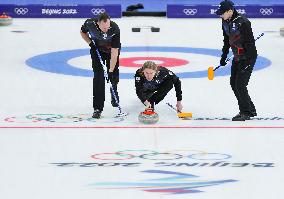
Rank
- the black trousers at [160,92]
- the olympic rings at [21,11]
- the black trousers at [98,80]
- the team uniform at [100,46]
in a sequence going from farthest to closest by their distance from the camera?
the olympic rings at [21,11] → the black trousers at [160,92] → the black trousers at [98,80] → the team uniform at [100,46]

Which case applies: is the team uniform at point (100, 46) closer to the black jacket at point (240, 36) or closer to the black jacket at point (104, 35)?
the black jacket at point (104, 35)

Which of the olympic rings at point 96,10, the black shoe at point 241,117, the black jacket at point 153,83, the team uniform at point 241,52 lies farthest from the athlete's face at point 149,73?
the olympic rings at point 96,10

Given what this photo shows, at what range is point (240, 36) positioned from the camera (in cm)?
1141

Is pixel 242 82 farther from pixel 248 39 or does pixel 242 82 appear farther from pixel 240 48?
pixel 248 39

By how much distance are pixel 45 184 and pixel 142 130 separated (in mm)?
2969

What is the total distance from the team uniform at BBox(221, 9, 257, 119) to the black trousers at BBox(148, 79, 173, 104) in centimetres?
103

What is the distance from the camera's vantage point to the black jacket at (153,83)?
461 inches

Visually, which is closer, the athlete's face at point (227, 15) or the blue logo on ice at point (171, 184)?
the blue logo on ice at point (171, 184)

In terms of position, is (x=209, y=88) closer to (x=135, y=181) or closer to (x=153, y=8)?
(x=135, y=181)

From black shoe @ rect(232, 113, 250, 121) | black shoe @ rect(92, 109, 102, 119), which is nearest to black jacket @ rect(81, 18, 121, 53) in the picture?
black shoe @ rect(92, 109, 102, 119)

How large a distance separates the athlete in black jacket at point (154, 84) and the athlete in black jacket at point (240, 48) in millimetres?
934

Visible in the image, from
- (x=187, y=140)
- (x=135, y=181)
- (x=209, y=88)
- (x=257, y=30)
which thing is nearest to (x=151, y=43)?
(x=257, y=30)

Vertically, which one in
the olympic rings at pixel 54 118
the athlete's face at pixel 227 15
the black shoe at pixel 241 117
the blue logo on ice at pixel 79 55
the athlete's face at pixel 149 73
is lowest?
the blue logo on ice at pixel 79 55

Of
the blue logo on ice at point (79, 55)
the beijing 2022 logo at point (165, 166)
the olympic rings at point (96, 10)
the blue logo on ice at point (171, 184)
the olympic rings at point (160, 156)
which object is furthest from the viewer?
the olympic rings at point (96, 10)
